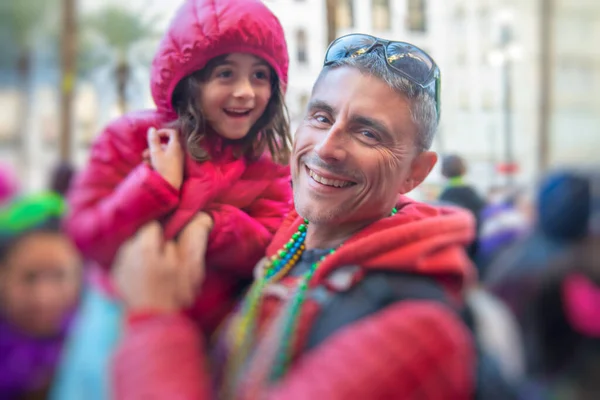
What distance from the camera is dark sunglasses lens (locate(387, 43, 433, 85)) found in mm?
874

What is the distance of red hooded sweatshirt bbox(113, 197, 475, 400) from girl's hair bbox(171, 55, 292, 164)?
204 millimetres

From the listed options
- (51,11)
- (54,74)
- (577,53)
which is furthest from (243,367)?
(577,53)

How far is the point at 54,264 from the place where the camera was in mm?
894

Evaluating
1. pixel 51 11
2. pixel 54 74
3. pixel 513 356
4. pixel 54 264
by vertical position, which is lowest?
pixel 513 356

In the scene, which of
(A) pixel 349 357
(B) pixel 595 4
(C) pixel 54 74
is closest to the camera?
(A) pixel 349 357

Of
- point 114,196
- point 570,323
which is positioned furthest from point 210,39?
point 570,323

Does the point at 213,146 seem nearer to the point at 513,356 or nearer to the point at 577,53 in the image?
the point at 513,356

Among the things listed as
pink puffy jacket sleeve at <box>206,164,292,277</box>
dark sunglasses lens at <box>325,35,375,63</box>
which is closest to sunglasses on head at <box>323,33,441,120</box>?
dark sunglasses lens at <box>325,35,375,63</box>

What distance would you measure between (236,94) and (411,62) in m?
0.27

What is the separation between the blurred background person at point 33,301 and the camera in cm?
88

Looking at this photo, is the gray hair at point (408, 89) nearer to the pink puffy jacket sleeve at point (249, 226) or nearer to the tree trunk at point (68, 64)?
the pink puffy jacket sleeve at point (249, 226)

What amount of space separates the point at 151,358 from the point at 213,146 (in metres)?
0.33

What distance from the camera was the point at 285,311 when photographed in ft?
2.85

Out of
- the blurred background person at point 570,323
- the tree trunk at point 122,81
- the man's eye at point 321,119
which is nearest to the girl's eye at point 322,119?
the man's eye at point 321,119
